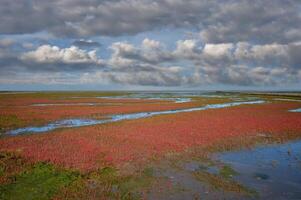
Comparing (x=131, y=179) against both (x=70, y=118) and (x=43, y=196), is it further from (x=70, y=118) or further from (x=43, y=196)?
(x=70, y=118)

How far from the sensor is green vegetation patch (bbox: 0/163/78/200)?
11.9 meters

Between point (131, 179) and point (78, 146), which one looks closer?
point (131, 179)

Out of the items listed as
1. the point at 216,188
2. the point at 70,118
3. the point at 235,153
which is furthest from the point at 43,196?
the point at 70,118

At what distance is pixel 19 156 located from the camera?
18.3 meters

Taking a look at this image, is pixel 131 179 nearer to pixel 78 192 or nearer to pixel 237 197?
Answer: pixel 78 192

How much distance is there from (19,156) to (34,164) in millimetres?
2387

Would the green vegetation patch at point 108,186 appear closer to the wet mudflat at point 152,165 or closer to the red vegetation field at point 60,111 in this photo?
the wet mudflat at point 152,165

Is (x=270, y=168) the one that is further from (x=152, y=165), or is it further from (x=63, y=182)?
(x=63, y=182)

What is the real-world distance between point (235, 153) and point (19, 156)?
1317 centimetres

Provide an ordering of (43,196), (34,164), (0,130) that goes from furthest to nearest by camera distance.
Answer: (0,130)
(34,164)
(43,196)

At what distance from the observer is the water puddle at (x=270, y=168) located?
12.9m

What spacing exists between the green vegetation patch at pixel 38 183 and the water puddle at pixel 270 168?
7.92 meters

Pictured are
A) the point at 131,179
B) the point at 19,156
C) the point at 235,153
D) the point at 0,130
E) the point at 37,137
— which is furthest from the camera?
the point at 0,130

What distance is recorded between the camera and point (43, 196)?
38.6 ft
